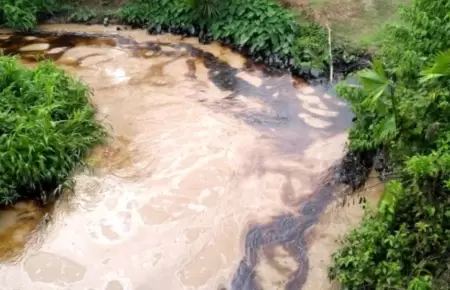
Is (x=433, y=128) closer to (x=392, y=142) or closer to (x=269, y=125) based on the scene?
(x=392, y=142)

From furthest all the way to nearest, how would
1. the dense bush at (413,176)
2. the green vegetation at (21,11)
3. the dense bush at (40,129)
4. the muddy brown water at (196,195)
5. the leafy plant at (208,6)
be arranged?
the green vegetation at (21,11), the leafy plant at (208,6), the dense bush at (40,129), the muddy brown water at (196,195), the dense bush at (413,176)

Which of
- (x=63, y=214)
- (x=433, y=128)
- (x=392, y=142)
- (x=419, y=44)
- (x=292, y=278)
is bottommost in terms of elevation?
(x=63, y=214)

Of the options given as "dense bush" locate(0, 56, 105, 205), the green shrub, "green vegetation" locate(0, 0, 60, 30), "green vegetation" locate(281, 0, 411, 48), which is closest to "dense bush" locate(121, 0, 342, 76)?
the green shrub

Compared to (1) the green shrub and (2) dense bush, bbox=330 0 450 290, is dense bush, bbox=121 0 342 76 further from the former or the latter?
(2) dense bush, bbox=330 0 450 290

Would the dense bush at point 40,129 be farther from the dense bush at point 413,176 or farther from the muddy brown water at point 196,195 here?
the dense bush at point 413,176

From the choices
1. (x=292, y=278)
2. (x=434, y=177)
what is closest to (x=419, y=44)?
(x=434, y=177)

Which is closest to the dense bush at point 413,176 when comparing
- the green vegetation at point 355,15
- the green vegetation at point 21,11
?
the green vegetation at point 355,15
